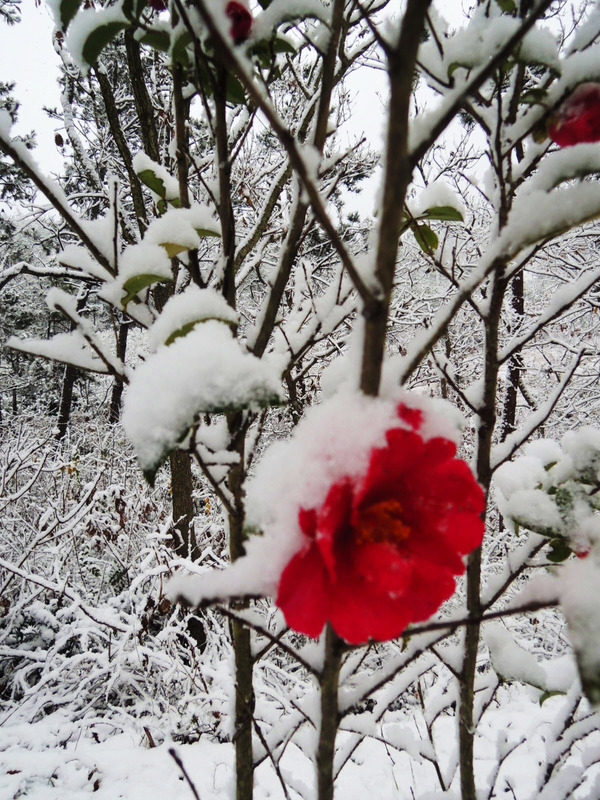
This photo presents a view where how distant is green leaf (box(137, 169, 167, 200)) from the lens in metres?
0.81

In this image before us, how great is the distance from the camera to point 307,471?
370 mm

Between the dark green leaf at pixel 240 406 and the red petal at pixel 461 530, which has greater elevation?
the dark green leaf at pixel 240 406

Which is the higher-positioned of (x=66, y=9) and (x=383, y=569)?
(x=66, y=9)

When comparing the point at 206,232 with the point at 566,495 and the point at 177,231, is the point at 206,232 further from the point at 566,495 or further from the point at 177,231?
the point at 566,495

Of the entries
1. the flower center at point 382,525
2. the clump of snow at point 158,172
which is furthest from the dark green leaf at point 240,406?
the clump of snow at point 158,172

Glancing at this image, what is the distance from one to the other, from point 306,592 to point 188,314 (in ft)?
1.00

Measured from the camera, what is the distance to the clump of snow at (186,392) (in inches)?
15.5

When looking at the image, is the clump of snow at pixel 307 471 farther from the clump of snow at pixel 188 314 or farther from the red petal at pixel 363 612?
the clump of snow at pixel 188 314

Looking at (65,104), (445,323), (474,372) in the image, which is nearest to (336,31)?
(445,323)

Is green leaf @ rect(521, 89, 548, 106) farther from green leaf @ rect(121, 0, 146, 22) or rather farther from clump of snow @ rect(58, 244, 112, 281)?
clump of snow @ rect(58, 244, 112, 281)

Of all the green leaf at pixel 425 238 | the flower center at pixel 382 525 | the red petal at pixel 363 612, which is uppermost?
the green leaf at pixel 425 238

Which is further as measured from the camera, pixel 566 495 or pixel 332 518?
pixel 566 495

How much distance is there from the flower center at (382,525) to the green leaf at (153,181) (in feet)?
2.22

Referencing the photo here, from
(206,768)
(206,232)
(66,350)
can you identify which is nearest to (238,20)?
(206,232)
